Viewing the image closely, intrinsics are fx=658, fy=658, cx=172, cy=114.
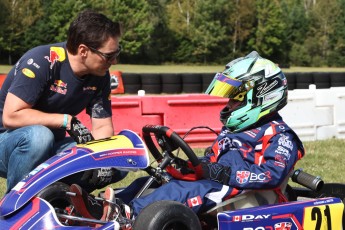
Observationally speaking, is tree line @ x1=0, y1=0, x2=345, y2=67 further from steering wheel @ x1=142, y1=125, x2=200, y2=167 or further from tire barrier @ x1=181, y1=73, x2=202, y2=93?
steering wheel @ x1=142, y1=125, x2=200, y2=167

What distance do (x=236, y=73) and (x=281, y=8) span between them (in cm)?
5323

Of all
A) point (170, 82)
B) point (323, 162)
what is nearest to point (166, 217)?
point (323, 162)

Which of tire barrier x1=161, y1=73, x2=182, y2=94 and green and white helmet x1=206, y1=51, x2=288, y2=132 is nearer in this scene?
green and white helmet x1=206, y1=51, x2=288, y2=132

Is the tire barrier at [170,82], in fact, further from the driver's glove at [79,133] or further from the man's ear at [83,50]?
the driver's glove at [79,133]

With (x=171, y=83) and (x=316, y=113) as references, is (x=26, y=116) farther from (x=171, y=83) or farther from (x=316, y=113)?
(x=171, y=83)

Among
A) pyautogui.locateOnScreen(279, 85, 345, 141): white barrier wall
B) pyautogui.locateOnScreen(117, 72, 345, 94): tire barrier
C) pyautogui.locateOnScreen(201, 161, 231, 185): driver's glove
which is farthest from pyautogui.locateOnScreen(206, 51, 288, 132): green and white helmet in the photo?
pyautogui.locateOnScreen(117, 72, 345, 94): tire barrier

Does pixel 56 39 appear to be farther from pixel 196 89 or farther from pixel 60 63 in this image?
pixel 60 63

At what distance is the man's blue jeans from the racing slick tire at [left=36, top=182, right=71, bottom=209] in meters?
0.39

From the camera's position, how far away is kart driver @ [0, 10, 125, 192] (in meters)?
3.93

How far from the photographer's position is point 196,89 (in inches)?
693

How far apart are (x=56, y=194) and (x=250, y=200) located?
110 centimetres

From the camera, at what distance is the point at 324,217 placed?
378 centimetres

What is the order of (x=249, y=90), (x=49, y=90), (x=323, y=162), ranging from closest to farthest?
1. (x=249, y=90)
2. (x=49, y=90)
3. (x=323, y=162)


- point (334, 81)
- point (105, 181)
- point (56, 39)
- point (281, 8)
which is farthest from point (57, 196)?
point (281, 8)
